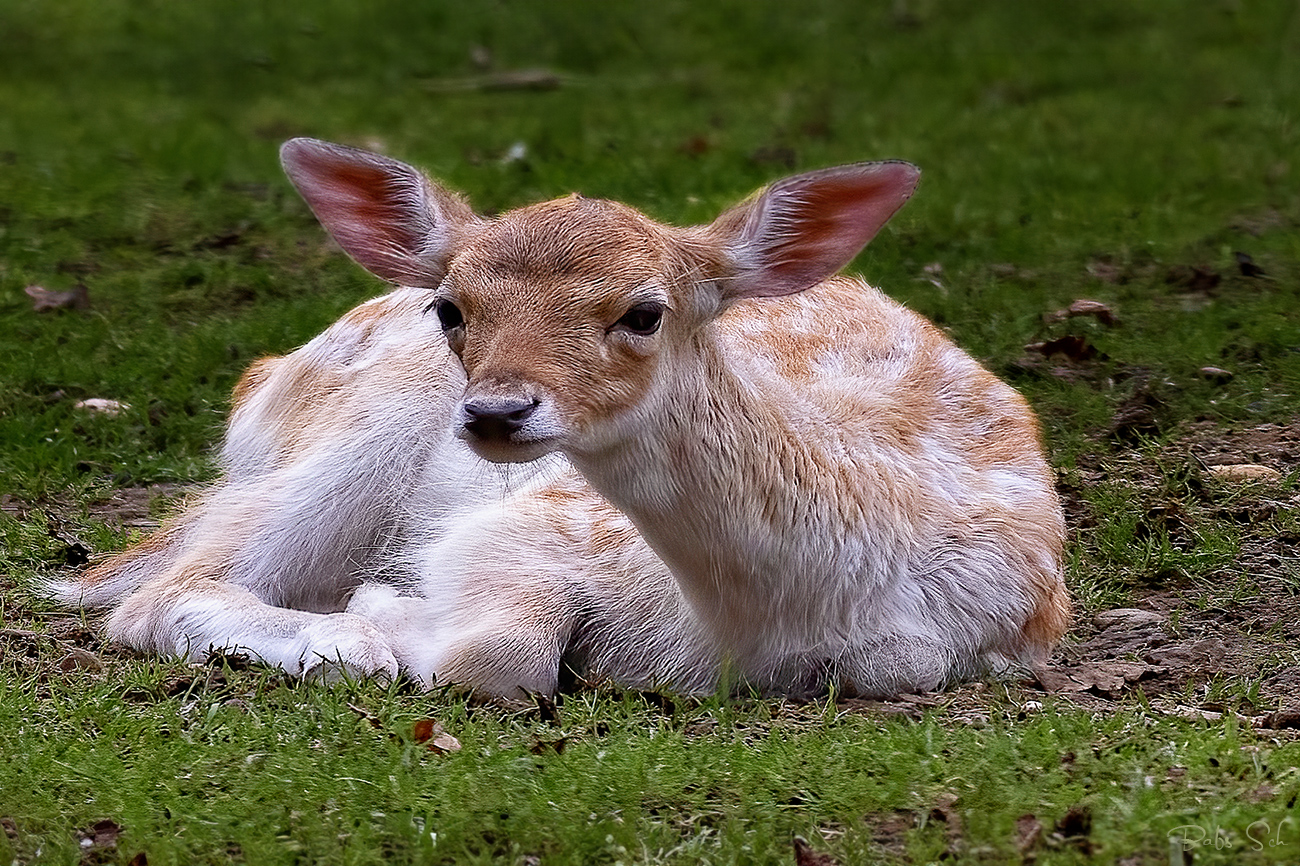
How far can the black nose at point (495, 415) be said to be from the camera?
13.9 feet

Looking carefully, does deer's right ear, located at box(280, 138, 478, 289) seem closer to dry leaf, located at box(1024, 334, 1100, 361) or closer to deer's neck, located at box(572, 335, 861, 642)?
deer's neck, located at box(572, 335, 861, 642)

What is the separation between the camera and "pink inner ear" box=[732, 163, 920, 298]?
491cm

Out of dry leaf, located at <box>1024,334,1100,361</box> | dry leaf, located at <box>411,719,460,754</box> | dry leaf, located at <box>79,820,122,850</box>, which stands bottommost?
dry leaf, located at <box>1024,334,1100,361</box>

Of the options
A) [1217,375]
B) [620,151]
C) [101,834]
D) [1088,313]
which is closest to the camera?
[101,834]

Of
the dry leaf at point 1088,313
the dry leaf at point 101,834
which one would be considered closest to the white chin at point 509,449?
the dry leaf at point 101,834

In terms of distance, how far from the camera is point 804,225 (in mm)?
4965

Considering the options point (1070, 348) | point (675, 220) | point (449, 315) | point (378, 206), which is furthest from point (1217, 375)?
point (449, 315)

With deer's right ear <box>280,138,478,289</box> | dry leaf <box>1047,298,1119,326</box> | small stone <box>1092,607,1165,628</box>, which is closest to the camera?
deer's right ear <box>280,138,478,289</box>

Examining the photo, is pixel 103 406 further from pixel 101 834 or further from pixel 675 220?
pixel 101 834

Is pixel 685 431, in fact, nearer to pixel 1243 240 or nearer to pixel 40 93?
pixel 1243 240

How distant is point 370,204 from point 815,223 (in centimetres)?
119

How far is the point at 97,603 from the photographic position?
6.10 m

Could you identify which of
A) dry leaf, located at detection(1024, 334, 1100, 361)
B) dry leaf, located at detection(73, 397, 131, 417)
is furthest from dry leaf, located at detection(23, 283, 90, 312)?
dry leaf, located at detection(1024, 334, 1100, 361)

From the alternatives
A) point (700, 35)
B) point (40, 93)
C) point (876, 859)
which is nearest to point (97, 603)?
point (876, 859)
